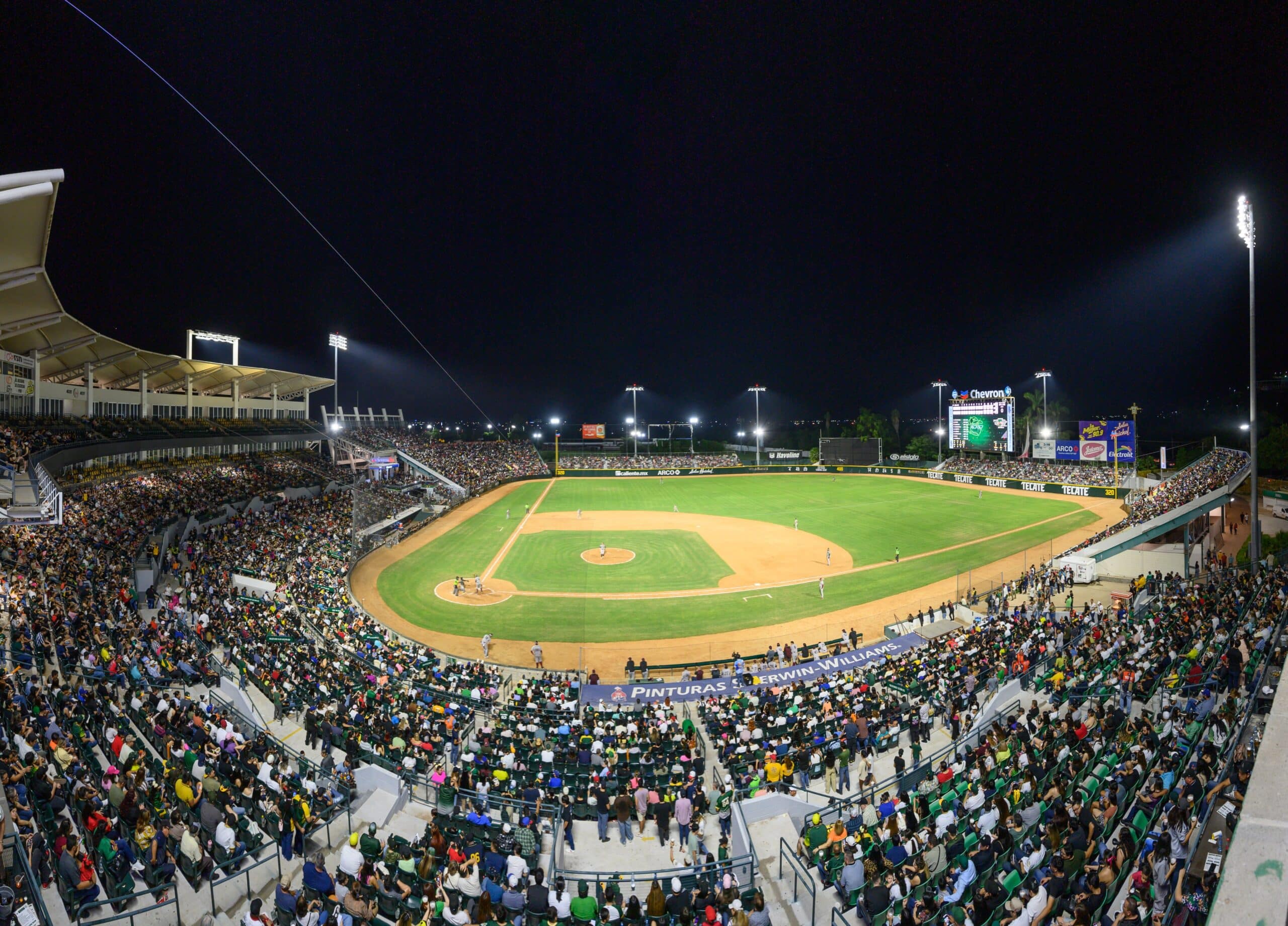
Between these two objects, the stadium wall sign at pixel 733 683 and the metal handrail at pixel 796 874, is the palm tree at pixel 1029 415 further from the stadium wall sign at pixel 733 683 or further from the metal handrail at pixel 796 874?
the metal handrail at pixel 796 874

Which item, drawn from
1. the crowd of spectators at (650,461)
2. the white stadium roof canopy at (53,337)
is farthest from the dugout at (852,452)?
the white stadium roof canopy at (53,337)

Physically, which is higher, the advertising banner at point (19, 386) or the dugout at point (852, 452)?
the advertising banner at point (19, 386)

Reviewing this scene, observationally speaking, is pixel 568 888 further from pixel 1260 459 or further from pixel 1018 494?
pixel 1260 459

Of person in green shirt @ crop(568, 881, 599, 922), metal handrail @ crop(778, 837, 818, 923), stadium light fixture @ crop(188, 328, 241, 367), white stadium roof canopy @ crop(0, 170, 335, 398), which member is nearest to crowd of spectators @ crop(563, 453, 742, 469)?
white stadium roof canopy @ crop(0, 170, 335, 398)

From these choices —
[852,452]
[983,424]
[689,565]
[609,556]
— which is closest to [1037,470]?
[983,424]

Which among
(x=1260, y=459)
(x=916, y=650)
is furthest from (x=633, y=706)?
(x=1260, y=459)

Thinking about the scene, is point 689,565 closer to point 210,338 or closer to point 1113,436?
point 210,338
